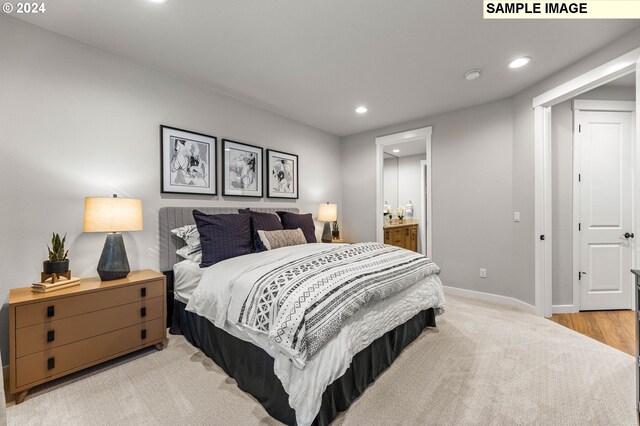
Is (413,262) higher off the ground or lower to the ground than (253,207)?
lower

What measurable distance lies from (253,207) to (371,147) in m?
2.36

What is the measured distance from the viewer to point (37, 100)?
2.15 metres

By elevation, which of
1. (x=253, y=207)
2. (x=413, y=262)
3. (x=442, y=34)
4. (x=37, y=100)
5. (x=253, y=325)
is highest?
(x=442, y=34)

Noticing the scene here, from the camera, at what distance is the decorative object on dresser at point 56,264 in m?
2.03

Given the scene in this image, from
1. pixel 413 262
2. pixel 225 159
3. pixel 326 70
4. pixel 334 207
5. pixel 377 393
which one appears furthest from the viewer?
pixel 334 207

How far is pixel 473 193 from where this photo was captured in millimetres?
3811

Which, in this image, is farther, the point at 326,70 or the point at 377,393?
Result: the point at 326,70

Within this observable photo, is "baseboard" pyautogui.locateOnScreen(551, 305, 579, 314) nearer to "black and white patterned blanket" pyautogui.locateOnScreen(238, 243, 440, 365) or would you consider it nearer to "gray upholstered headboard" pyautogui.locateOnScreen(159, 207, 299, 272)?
"black and white patterned blanket" pyautogui.locateOnScreen(238, 243, 440, 365)

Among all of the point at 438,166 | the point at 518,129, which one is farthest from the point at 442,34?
the point at 438,166

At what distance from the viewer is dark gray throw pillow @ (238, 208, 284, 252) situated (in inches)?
115

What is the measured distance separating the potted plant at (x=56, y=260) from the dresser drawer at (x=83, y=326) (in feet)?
1.27

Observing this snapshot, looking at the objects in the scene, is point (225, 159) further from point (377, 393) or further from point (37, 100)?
point (377, 393)

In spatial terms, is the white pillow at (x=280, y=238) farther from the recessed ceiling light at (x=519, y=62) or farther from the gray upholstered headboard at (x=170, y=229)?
the recessed ceiling light at (x=519, y=62)

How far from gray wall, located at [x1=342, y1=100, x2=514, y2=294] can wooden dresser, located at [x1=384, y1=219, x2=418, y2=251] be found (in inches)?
43.9
